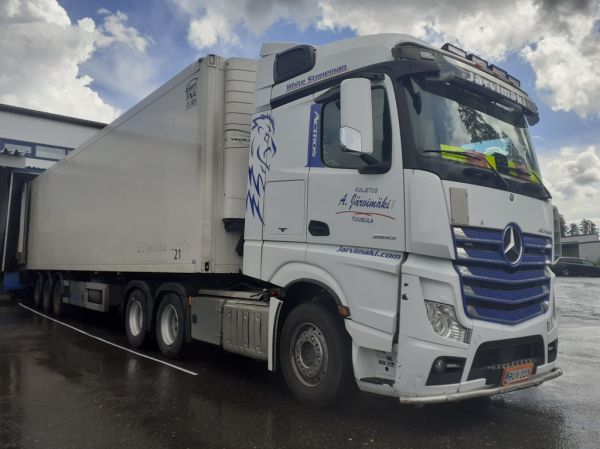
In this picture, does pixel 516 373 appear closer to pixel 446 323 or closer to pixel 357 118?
pixel 446 323

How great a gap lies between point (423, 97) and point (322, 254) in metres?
1.69

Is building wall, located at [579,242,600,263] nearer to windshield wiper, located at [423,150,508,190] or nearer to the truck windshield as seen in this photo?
the truck windshield

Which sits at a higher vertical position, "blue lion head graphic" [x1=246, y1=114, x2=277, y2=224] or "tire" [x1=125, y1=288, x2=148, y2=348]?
"blue lion head graphic" [x1=246, y1=114, x2=277, y2=224]

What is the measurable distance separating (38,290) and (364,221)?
13.3 metres

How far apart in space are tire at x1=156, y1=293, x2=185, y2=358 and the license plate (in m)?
4.30

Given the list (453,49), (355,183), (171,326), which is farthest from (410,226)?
(171,326)

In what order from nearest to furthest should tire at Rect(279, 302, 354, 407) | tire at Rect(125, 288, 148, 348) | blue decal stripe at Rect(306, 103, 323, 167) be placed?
1. tire at Rect(279, 302, 354, 407)
2. blue decal stripe at Rect(306, 103, 323, 167)
3. tire at Rect(125, 288, 148, 348)

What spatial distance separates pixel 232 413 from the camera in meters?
4.84

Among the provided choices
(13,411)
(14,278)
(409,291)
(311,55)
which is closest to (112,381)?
(13,411)

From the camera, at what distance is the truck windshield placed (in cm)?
424

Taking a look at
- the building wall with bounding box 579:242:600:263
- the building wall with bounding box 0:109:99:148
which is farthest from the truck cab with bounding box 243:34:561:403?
the building wall with bounding box 579:242:600:263

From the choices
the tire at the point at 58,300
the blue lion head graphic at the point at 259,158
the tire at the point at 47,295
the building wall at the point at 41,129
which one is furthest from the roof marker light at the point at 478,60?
the building wall at the point at 41,129

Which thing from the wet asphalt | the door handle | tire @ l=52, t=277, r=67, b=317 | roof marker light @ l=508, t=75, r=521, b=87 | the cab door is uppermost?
roof marker light @ l=508, t=75, r=521, b=87

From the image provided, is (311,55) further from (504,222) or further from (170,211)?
(170,211)
